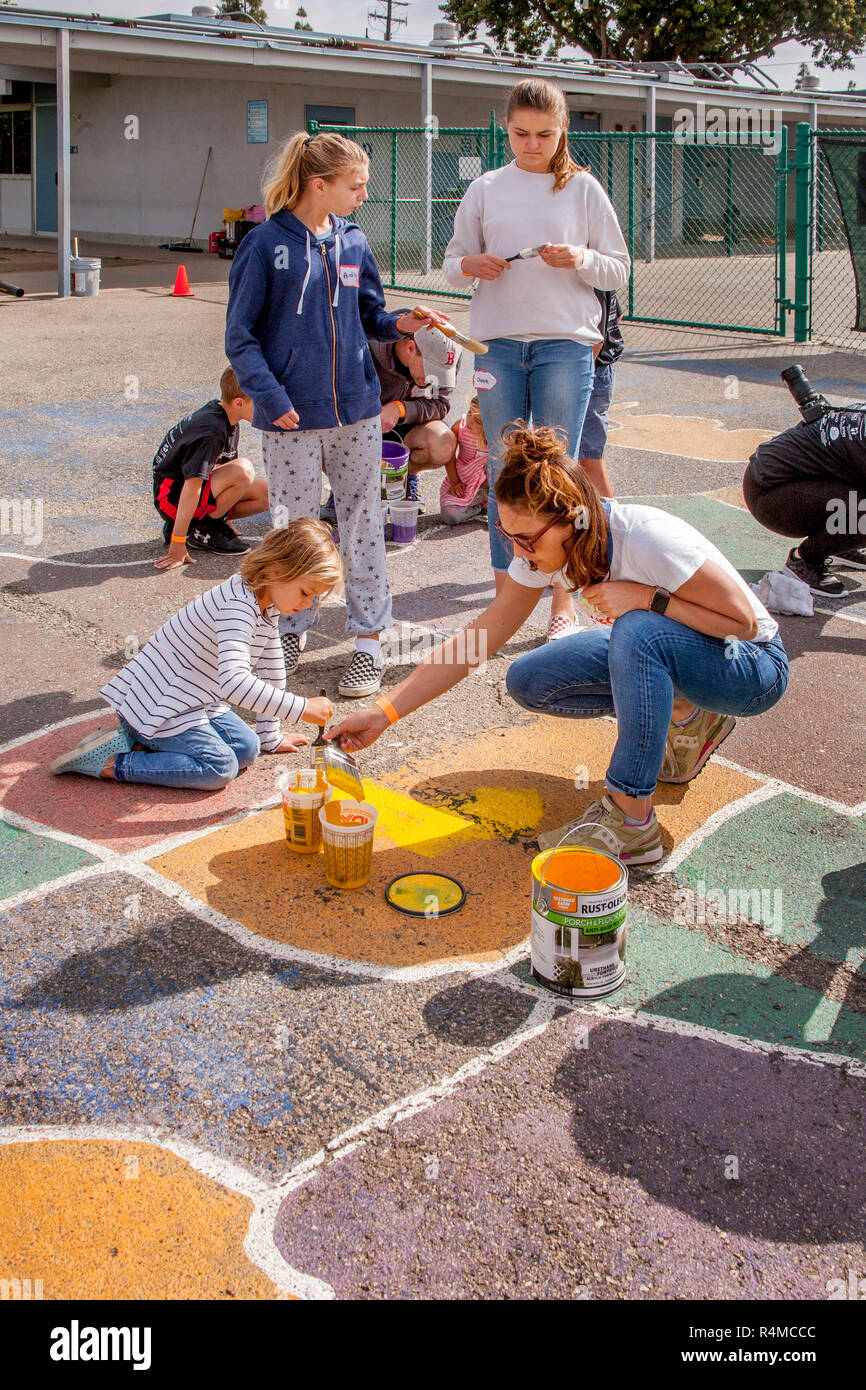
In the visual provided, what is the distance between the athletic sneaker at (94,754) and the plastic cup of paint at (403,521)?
3025 mm

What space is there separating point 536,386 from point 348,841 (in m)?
2.31

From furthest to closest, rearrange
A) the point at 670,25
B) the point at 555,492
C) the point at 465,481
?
1. the point at 670,25
2. the point at 465,481
3. the point at 555,492

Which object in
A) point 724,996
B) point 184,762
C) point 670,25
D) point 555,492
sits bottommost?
point 724,996

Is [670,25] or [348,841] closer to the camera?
[348,841]

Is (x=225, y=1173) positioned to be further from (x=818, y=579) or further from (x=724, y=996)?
(x=818, y=579)

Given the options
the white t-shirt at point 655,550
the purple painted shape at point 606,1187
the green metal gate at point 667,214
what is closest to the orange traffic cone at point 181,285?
the green metal gate at point 667,214

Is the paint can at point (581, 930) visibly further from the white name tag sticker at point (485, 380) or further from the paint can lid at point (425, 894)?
the white name tag sticker at point (485, 380)

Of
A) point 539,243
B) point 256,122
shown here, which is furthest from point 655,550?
point 256,122

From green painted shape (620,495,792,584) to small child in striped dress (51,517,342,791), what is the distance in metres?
3.01

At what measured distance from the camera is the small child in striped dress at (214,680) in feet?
12.5

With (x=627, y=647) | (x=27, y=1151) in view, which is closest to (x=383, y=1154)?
(x=27, y=1151)

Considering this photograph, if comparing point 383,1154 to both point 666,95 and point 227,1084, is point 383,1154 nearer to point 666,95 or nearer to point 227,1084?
point 227,1084

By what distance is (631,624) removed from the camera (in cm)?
346

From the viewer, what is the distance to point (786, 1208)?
7.82ft
